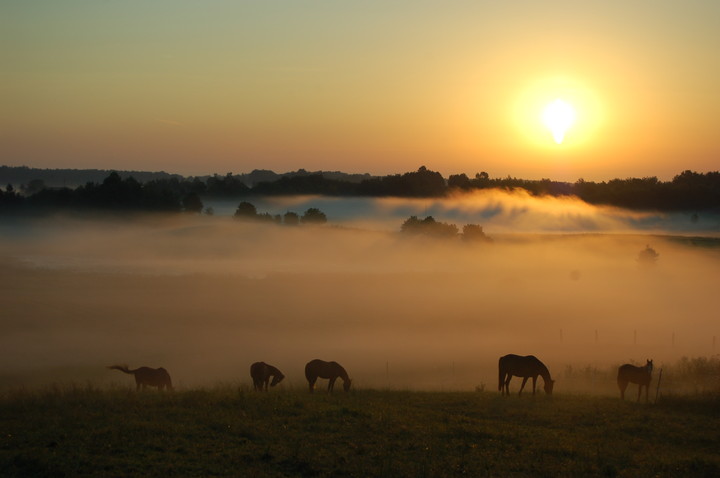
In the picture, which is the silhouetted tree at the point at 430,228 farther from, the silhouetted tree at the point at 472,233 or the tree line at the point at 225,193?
the tree line at the point at 225,193

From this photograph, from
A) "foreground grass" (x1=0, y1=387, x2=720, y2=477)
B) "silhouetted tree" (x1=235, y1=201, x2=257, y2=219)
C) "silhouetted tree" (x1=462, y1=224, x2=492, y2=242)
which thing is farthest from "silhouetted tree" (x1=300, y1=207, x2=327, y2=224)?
"foreground grass" (x1=0, y1=387, x2=720, y2=477)

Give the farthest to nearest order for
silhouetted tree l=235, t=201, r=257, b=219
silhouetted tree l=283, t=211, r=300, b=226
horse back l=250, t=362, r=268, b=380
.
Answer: silhouetted tree l=283, t=211, r=300, b=226
silhouetted tree l=235, t=201, r=257, b=219
horse back l=250, t=362, r=268, b=380

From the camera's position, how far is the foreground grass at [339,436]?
16.2 meters

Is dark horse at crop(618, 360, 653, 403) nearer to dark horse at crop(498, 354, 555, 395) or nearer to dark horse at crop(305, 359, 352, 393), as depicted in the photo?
dark horse at crop(498, 354, 555, 395)

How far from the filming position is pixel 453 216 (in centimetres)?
17538

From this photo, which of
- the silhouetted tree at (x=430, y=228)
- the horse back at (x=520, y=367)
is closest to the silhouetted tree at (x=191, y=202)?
the silhouetted tree at (x=430, y=228)

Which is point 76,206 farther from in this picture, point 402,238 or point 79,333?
point 79,333

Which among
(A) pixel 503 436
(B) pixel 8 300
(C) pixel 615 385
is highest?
(A) pixel 503 436

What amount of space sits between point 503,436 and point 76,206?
470ft

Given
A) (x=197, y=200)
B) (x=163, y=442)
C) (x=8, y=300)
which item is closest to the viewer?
(x=163, y=442)


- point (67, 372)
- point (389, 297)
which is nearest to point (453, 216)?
point (389, 297)

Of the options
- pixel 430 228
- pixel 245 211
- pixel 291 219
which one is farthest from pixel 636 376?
pixel 245 211

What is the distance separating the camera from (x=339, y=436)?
1883 cm

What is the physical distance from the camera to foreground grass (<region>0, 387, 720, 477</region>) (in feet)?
53.0
